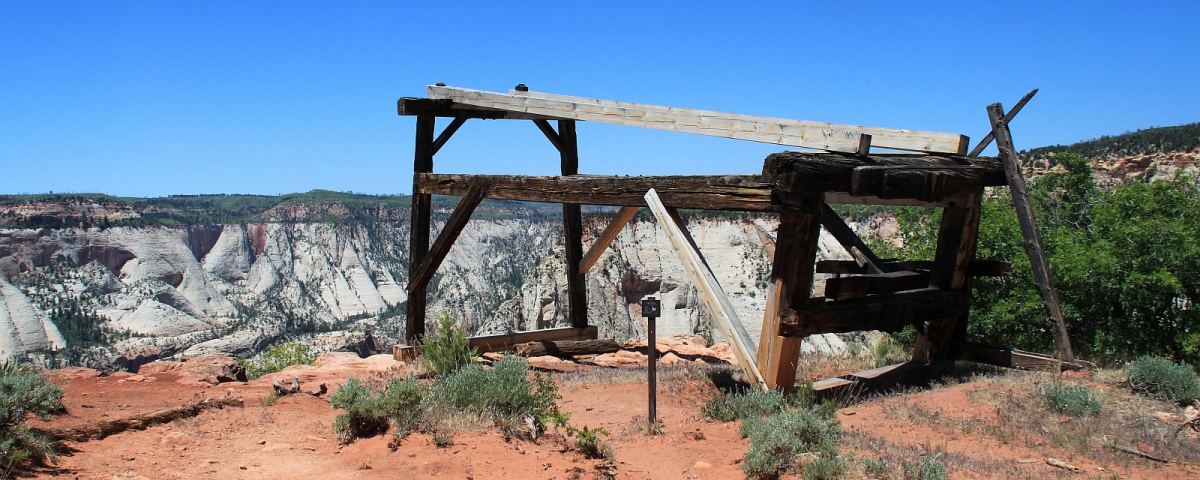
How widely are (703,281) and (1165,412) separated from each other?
360cm

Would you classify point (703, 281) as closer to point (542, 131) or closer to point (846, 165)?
point (846, 165)

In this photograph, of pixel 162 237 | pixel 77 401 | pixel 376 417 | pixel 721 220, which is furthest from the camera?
pixel 162 237

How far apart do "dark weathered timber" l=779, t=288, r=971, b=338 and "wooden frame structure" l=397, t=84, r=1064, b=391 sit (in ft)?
0.04

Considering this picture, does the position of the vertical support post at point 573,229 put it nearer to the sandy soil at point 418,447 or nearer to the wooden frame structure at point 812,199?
the wooden frame structure at point 812,199

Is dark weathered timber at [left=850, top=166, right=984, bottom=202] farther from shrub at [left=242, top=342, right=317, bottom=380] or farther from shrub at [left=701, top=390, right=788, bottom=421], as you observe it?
shrub at [left=242, top=342, right=317, bottom=380]

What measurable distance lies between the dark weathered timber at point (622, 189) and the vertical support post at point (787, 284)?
0.83 ft

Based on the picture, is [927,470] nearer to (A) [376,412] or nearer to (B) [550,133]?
(A) [376,412]

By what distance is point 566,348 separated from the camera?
10.4 m

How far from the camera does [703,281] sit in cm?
648

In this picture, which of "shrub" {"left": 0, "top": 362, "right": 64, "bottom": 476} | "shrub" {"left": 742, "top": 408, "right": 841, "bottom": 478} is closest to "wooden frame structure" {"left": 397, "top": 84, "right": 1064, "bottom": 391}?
"shrub" {"left": 742, "top": 408, "right": 841, "bottom": 478}

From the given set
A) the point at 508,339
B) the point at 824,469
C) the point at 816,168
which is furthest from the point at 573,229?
the point at 824,469

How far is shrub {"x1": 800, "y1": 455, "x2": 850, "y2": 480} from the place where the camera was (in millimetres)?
4340

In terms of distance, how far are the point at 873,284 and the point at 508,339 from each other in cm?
509

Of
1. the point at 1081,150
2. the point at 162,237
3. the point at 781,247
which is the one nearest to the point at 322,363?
the point at 781,247
